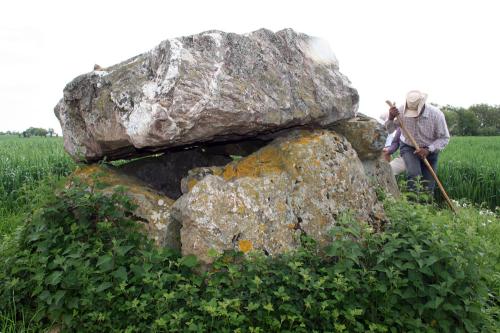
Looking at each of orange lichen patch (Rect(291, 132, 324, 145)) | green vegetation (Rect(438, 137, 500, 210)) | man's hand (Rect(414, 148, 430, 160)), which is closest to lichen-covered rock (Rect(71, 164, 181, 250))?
orange lichen patch (Rect(291, 132, 324, 145))

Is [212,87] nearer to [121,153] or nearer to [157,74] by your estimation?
[157,74]

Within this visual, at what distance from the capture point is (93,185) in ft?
15.1

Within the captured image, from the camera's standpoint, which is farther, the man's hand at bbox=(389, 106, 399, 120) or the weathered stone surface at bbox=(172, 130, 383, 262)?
the man's hand at bbox=(389, 106, 399, 120)

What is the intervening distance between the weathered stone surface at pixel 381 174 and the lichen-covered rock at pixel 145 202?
2.66 meters

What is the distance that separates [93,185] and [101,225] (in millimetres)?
609

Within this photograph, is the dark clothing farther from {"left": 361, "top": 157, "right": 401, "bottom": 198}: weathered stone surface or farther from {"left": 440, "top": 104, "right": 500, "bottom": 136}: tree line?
{"left": 440, "top": 104, "right": 500, "bottom": 136}: tree line

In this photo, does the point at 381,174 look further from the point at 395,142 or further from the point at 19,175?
the point at 19,175

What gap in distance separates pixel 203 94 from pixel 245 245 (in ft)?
4.63

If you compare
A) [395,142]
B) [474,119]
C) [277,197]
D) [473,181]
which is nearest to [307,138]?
[277,197]

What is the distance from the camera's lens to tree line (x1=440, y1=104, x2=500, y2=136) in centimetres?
6562

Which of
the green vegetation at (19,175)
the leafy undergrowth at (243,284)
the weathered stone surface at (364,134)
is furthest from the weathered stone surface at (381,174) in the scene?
the green vegetation at (19,175)

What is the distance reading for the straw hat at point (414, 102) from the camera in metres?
7.71

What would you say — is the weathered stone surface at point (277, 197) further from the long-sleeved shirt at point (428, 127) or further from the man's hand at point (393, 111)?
the long-sleeved shirt at point (428, 127)

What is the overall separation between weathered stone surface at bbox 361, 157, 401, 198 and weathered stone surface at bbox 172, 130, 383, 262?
40.6 inches
